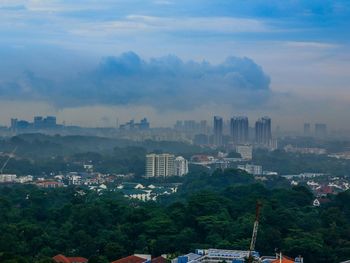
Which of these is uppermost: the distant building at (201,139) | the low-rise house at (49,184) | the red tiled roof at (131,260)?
the distant building at (201,139)

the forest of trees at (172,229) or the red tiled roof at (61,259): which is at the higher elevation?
the forest of trees at (172,229)

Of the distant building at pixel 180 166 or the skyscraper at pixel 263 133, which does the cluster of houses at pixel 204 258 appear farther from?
the skyscraper at pixel 263 133

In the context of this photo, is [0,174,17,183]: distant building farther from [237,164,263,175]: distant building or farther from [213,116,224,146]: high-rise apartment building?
[213,116,224,146]: high-rise apartment building

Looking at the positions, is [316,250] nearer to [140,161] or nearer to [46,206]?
[46,206]

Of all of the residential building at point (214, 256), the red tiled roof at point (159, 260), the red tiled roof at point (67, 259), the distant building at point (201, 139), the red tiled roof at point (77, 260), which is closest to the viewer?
the residential building at point (214, 256)

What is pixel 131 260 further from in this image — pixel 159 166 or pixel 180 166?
pixel 180 166

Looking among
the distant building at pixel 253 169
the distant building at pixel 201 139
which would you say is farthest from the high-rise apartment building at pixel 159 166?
the distant building at pixel 201 139

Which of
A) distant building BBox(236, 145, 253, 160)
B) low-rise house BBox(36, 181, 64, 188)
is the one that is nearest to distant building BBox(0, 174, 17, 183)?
low-rise house BBox(36, 181, 64, 188)
